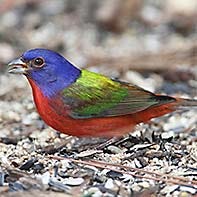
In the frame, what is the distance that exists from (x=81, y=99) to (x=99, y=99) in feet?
0.38

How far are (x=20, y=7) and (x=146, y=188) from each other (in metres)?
5.71

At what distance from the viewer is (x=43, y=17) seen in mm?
9406

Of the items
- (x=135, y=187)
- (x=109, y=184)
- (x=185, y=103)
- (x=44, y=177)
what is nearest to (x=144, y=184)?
A: (x=135, y=187)

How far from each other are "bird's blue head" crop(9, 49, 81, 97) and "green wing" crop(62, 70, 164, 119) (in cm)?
6

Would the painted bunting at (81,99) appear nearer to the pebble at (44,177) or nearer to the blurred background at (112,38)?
A: the pebble at (44,177)

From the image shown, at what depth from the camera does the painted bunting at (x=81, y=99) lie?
461 centimetres

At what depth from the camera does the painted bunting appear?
4.61m

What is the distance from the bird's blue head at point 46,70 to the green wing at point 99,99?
58mm

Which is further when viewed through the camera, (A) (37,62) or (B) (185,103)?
(B) (185,103)

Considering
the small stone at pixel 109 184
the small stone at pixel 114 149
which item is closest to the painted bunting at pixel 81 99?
the small stone at pixel 114 149

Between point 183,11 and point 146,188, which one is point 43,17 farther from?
point 146,188

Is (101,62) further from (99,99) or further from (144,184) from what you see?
(144,184)

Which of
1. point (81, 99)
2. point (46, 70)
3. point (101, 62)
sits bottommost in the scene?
point (101, 62)

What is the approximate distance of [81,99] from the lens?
4688 millimetres
